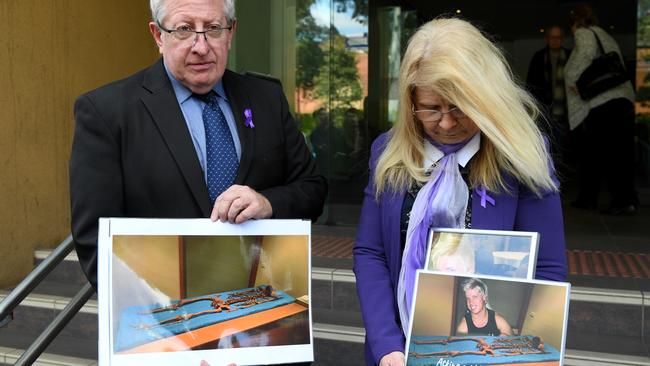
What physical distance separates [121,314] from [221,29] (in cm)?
74

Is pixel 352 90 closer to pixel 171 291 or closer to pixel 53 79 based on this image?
pixel 53 79

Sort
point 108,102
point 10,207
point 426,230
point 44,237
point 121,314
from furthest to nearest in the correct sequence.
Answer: point 44,237, point 10,207, point 108,102, point 426,230, point 121,314

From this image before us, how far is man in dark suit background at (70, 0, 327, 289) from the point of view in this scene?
1.57 metres

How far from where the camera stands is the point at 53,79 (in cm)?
465

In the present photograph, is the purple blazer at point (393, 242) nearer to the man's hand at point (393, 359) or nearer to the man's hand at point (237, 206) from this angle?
the man's hand at point (393, 359)

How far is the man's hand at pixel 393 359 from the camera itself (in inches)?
58.0

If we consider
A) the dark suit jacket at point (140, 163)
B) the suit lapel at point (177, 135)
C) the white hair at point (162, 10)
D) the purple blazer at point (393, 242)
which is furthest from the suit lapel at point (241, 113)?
the purple blazer at point (393, 242)

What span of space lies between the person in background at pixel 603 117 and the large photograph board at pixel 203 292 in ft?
18.1

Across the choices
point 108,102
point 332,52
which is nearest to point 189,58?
point 108,102

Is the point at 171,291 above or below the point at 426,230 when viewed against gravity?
below

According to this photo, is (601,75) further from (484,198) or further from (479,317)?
(479,317)

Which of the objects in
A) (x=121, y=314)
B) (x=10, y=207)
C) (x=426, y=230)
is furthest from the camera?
(x=10, y=207)

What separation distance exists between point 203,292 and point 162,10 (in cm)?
70

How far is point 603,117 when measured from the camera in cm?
643
